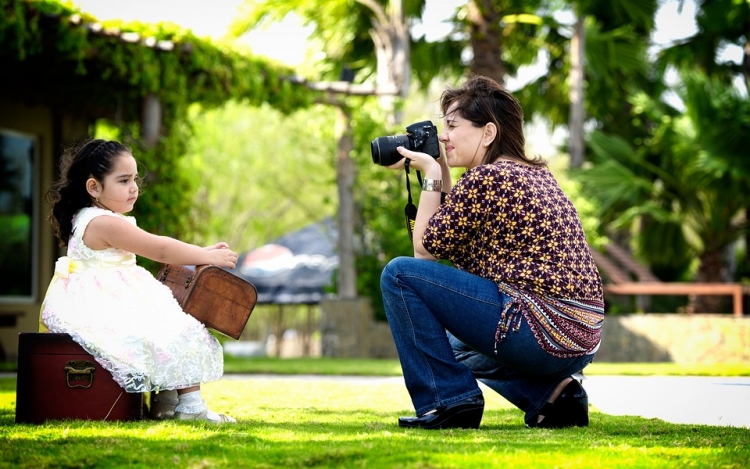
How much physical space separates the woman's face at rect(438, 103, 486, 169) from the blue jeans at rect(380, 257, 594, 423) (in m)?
0.50

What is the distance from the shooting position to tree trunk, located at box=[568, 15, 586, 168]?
1404 cm

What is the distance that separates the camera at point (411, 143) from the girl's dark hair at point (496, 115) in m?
0.23

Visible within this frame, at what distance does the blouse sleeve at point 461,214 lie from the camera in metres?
3.39

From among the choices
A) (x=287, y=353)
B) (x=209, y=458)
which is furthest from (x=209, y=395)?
(x=287, y=353)

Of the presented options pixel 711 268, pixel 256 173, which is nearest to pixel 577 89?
pixel 711 268

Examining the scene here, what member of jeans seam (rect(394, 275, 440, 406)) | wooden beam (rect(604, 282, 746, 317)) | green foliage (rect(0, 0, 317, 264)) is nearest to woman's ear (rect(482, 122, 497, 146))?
jeans seam (rect(394, 275, 440, 406))

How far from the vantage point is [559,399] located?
3.61 m

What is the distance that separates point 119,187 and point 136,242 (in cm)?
29

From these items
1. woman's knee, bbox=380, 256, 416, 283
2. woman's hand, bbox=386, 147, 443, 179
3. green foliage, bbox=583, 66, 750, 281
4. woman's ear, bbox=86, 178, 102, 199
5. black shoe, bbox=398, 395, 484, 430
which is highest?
green foliage, bbox=583, 66, 750, 281

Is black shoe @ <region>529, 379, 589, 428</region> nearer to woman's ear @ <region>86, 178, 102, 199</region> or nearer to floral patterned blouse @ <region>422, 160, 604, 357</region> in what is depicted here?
floral patterned blouse @ <region>422, 160, 604, 357</region>

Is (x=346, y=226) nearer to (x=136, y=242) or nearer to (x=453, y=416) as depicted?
(x=136, y=242)

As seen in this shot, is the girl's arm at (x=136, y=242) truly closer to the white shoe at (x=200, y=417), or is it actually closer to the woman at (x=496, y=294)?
the white shoe at (x=200, y=417)

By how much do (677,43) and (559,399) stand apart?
13654 mm

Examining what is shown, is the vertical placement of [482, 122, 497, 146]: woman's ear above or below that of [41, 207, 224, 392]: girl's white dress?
above
